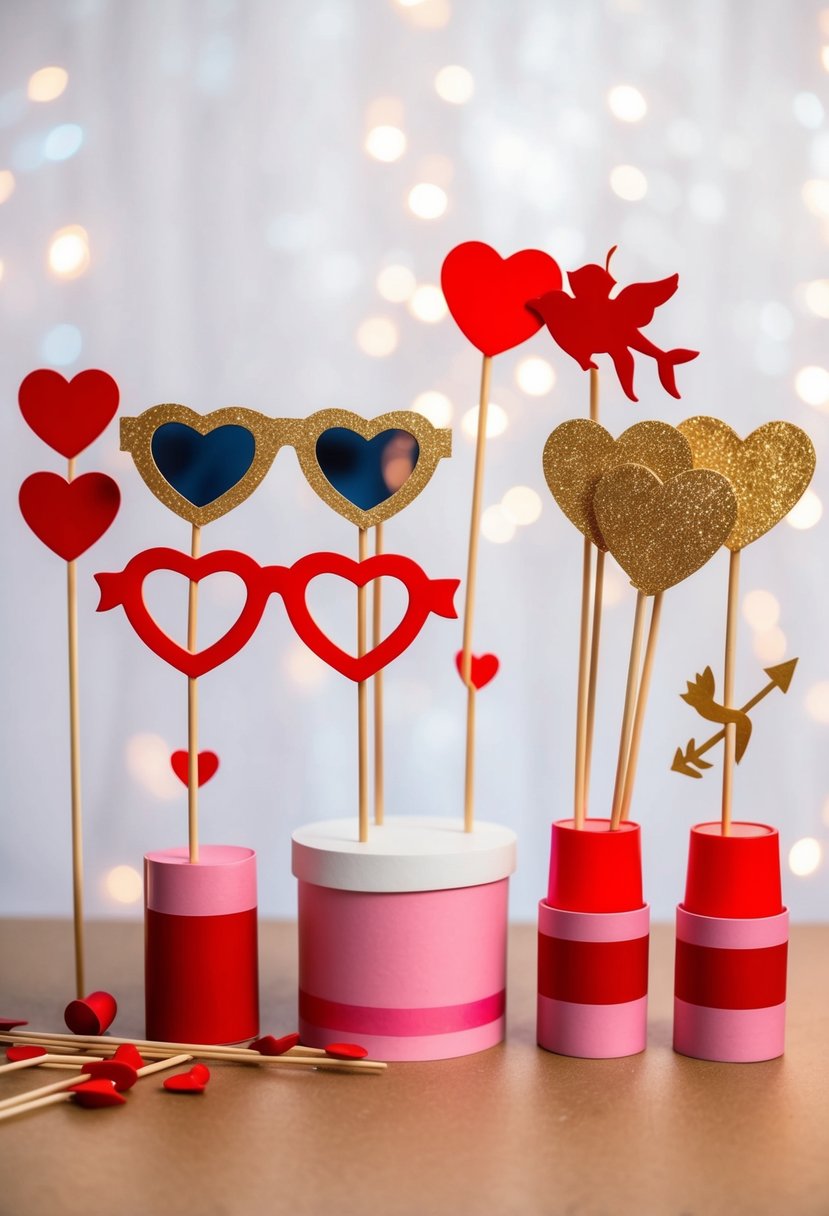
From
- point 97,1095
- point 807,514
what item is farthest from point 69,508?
point 807,514

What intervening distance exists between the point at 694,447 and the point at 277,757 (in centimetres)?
72

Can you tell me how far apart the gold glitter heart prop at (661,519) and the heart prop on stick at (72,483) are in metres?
0.41

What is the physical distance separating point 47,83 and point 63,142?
7 cm

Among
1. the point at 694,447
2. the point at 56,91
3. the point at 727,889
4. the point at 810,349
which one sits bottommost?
the point at 727,889

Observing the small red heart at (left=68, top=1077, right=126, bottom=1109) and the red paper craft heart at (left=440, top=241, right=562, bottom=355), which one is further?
the red paper craft heart at (left=440, top=241, right=562, bottom=355)

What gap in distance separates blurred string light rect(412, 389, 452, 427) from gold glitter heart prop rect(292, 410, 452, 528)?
1.67ft

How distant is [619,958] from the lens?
1.05 m

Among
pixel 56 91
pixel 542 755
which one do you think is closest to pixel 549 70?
pixel 56 91

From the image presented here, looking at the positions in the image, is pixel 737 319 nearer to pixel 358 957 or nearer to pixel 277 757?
pixel 277 757

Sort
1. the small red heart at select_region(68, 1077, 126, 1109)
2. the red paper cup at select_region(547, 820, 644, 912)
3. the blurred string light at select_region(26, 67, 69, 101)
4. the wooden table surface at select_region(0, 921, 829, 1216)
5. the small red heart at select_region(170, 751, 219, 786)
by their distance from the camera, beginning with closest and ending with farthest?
the wooden table surface at select_region(0, 921, 829, 1216) → the small red heart at select_region(68, 1077, 126, 1109) → the red paper cup at select_region(547, 820, 644, 912) → the small red heart at select_region(170, 751, 219, 786) → the blurred string light at select_region(26, 67, 69, 101)

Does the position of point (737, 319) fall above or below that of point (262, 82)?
below

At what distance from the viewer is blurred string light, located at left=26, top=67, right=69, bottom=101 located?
158 cm

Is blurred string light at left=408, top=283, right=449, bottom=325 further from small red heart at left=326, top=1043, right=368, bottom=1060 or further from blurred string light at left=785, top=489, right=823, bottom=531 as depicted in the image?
small red heart at left=326, top=1043, right=368, bottom=1060

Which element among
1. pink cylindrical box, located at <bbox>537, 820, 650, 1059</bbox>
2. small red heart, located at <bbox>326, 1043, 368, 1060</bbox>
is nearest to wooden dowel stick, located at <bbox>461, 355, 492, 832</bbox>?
pink cylindrical box, located at <bbox>537, 820, 650, 1059</bbox>
